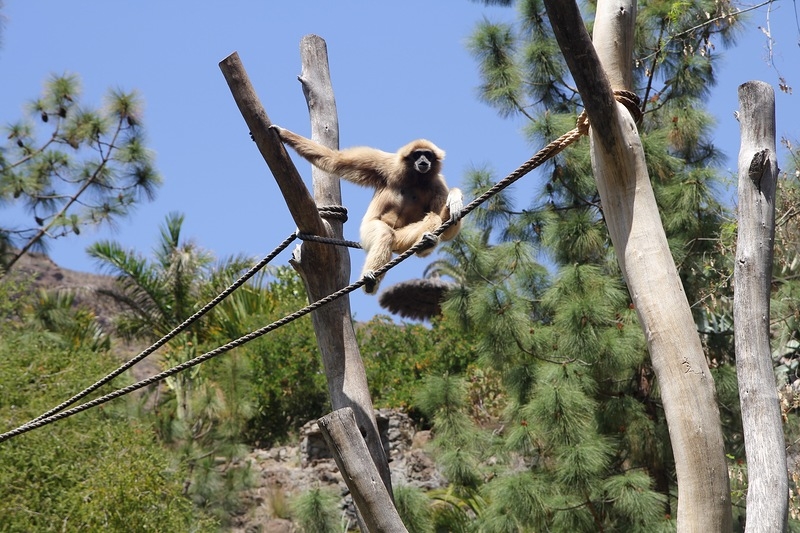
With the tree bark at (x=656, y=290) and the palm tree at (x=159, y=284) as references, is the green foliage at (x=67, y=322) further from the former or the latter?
the tree bark at (x=656, y=290)

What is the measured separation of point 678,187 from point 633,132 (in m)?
6.77

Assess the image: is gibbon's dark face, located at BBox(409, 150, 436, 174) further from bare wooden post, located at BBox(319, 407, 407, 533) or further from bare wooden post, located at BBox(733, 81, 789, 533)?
bare wooden post, located at BBox(733, 81, 789, 533)

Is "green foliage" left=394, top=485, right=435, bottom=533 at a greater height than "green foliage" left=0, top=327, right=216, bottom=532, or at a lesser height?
lesser

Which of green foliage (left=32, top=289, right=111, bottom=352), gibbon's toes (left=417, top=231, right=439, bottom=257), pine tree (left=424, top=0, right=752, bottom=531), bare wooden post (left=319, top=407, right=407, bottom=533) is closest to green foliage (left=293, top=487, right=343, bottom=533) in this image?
pine tree (left=424, top=0, right=752, bottom=531)

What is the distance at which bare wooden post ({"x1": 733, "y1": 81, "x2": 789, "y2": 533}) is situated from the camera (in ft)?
12.5

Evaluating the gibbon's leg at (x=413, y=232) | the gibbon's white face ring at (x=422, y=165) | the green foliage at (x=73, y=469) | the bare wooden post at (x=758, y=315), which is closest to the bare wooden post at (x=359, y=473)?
the bare wooden post at (x=758, y=315)

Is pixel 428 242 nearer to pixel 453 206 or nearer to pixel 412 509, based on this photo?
pixel 453 206

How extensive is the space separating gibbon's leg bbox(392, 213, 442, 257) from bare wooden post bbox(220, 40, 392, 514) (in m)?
0.65

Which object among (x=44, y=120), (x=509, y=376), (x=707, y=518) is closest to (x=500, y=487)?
(x=509, y=376)

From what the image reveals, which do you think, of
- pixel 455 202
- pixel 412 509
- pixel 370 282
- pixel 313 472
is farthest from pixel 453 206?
pixel 313 472

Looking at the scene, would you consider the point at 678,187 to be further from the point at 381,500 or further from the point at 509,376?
the point at 381,500

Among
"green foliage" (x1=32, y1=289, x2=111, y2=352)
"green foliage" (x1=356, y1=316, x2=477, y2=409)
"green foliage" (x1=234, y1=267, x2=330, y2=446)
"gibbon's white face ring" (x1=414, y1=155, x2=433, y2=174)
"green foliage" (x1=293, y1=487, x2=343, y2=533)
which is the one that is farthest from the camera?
"green foliage" (x1=234, y1=267, x2=330, y2=446)

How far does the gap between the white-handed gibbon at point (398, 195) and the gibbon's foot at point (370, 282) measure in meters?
0.01

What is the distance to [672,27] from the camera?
424 inches
